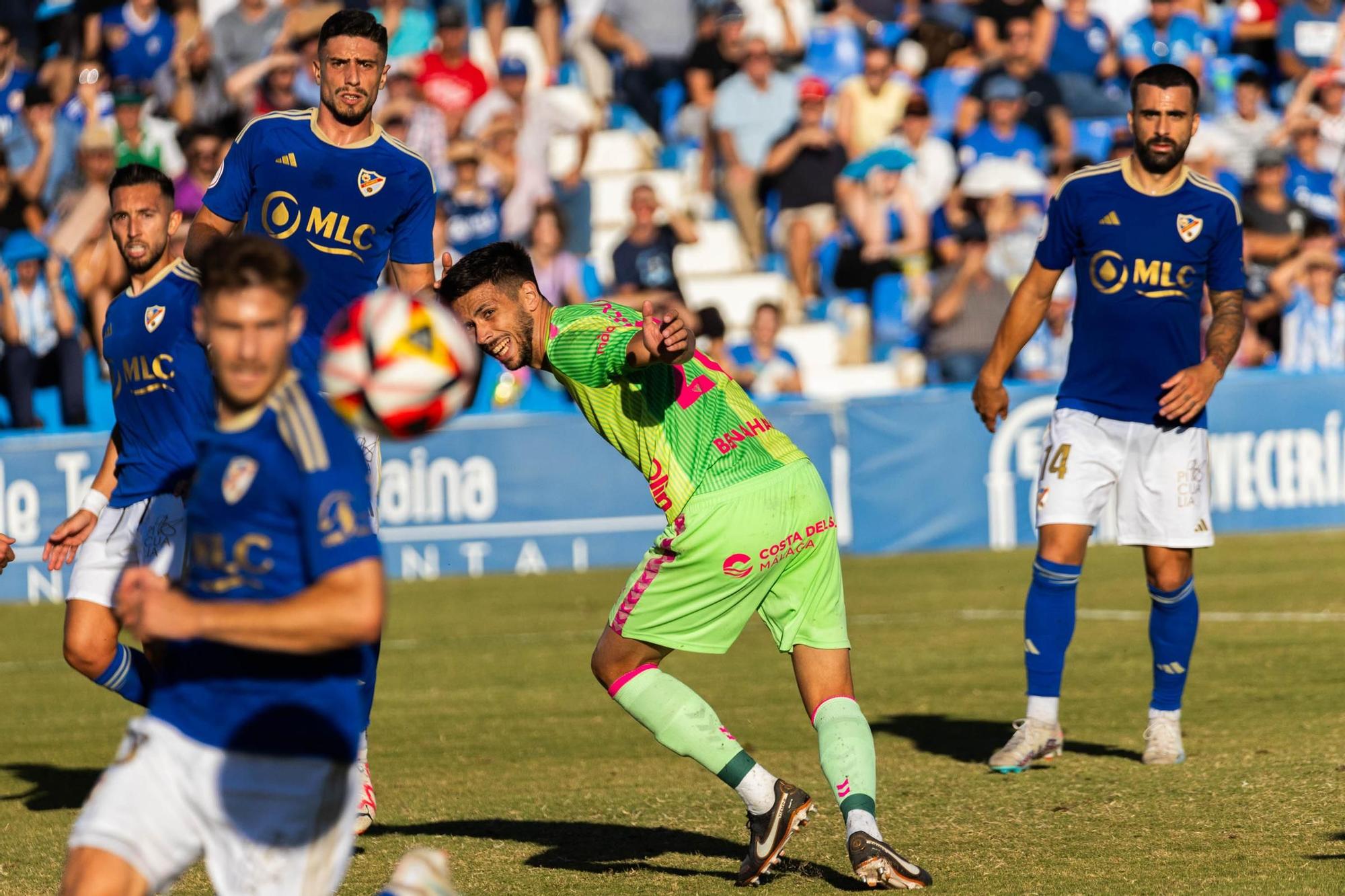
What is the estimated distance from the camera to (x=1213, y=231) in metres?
8.16

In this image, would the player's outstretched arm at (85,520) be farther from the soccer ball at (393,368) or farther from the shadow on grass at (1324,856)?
the shadow on grass at (1324,856)

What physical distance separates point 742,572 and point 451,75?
15450mm

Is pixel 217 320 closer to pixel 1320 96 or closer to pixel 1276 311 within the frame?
pixel 1276 311

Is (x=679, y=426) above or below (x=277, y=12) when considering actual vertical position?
below

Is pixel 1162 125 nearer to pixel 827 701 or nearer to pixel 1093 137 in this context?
pixel 827 701

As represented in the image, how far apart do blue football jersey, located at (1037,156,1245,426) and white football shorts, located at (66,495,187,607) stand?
3.96 m

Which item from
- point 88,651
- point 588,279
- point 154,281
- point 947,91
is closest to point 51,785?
point 88,651

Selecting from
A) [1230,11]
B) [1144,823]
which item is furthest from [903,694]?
[1230,11]

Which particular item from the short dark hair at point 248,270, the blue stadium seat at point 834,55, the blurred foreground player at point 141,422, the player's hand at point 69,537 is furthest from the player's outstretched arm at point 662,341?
the blue stadium seat at point 834,55

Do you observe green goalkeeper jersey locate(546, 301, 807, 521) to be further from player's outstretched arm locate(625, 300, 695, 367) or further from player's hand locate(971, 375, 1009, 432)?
player's hand locate(971, 375, 1009, 432)

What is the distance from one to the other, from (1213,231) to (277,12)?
48.5ft

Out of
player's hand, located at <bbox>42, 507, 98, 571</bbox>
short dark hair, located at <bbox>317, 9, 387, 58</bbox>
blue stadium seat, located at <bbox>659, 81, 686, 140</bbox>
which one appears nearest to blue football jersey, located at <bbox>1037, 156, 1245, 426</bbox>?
A: short dark hair, located at <bbox>317, 9, 387, 58</bbox>

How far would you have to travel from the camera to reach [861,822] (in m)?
5.92

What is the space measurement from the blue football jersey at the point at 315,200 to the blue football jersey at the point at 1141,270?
2.96m
